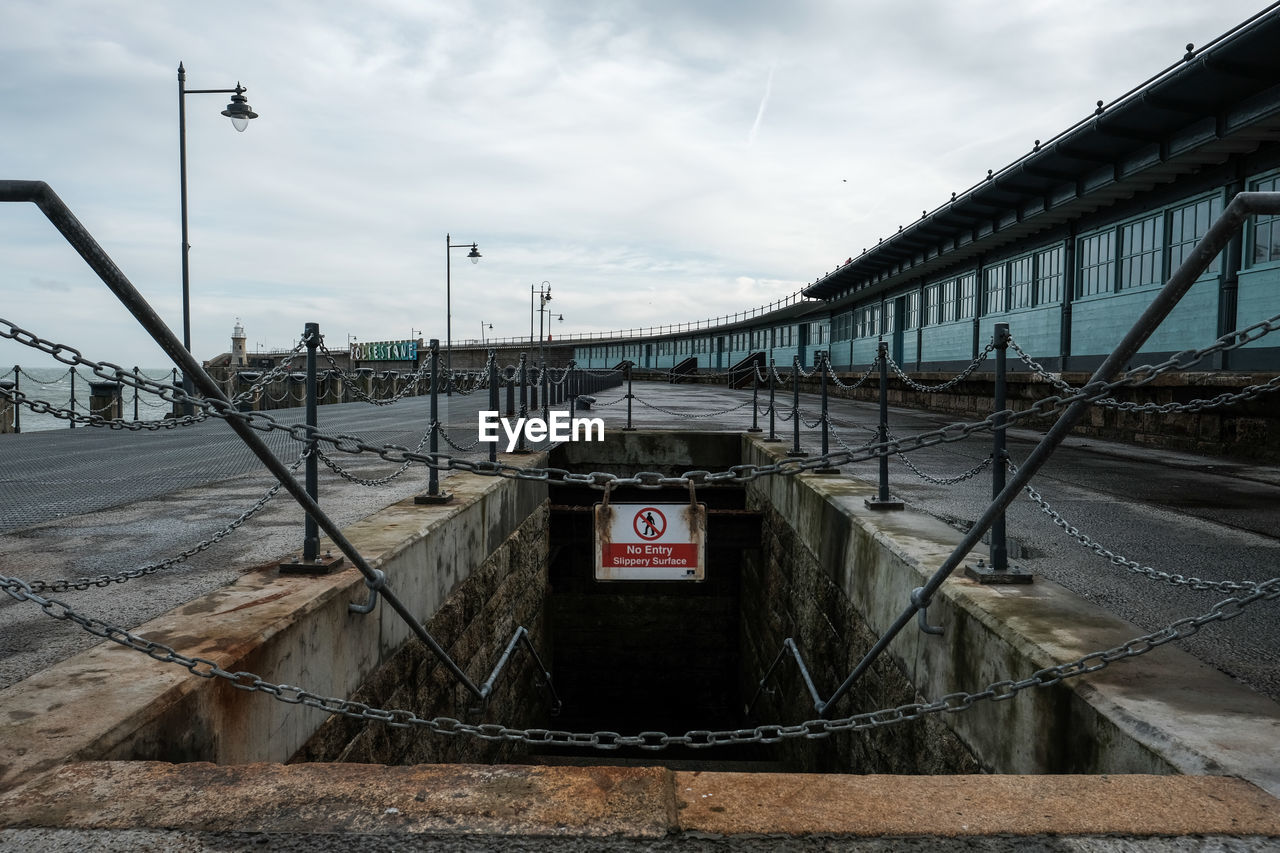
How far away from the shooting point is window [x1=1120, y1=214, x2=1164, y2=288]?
13.1 metres

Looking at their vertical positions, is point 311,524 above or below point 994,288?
below

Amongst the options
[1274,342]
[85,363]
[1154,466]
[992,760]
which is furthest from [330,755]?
[1274,342]

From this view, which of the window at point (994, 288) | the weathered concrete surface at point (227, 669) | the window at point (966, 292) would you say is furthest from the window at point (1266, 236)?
the weathered concrete surface at point (227, 669)

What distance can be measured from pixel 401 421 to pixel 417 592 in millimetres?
11700

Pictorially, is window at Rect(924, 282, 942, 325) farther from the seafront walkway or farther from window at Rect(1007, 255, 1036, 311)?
the seafront walkway

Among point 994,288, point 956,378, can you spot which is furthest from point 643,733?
point 994,288

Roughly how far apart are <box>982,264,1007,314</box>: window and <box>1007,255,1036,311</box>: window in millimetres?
469

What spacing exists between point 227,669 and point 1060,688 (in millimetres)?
2977

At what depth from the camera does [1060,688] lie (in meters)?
2.81

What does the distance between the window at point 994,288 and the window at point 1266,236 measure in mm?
8528

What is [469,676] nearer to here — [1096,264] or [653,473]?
[653,473]

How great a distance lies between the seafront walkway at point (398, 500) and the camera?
362 centimetres

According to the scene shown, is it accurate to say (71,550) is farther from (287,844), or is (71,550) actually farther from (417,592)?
(287,844)

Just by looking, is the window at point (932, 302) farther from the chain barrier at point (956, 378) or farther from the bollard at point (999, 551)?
the bollard at point (999, 551)
